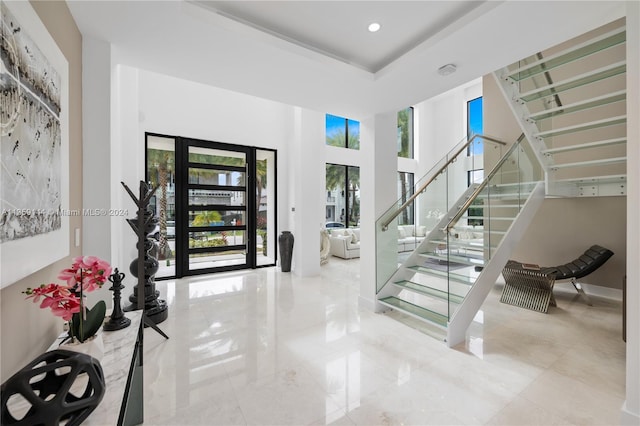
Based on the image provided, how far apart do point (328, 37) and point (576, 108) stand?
2.95 metres

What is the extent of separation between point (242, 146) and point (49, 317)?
4856 mm

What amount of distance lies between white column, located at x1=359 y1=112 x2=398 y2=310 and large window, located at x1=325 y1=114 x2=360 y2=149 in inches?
192

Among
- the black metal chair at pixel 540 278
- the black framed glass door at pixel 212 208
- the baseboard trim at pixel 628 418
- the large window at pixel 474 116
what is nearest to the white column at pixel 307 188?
the black framed glass door at pixel 212 208

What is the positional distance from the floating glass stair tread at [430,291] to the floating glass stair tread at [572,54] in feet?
8.13

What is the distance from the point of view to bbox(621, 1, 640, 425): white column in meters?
1.64

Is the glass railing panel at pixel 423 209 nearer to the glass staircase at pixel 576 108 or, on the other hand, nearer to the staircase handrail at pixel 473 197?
the staircase handrail at pixel 473 197

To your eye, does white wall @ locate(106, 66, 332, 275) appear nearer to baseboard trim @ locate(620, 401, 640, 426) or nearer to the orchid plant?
the orchid plant

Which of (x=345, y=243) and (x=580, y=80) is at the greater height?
(x=580, y=80)

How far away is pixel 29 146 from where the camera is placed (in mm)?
1141

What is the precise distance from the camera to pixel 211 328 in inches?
123

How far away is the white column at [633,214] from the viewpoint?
1638 mm

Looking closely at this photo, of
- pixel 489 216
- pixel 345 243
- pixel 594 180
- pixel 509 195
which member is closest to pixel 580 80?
pixel 509 195

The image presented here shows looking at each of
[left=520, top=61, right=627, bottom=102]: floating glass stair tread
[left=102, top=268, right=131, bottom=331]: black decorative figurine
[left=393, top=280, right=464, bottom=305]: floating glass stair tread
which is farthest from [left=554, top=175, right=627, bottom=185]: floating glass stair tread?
[left=102, top=268, right=131, bottom=331]: black decorative figurine

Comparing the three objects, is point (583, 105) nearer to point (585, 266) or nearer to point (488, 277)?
point (488, 277)
